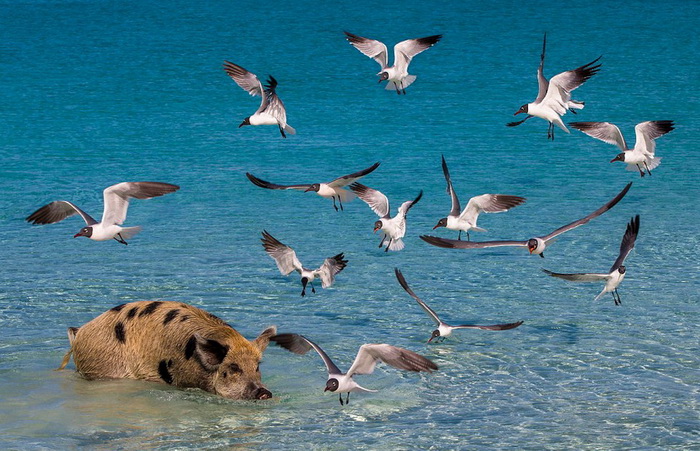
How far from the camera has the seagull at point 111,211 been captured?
1588 cm

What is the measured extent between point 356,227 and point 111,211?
398 inches

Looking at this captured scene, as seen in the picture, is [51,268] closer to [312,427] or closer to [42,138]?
[312,427]

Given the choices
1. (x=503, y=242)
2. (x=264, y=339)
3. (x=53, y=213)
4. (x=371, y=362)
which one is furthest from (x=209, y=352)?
(x=503, y=242)

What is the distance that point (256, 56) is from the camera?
5281cm

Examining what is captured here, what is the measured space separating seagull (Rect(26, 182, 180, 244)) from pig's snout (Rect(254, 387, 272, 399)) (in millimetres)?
3412

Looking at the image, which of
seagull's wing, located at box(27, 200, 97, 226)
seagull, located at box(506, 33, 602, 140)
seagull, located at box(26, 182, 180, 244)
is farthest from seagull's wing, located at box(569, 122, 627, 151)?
seagull's wing, located at box(27, 200, 97, 226)

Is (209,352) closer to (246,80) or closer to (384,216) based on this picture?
(384,216)

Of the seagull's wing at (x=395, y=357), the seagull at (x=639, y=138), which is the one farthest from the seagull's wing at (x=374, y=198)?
the seagull's wing at (x=395, y=357)

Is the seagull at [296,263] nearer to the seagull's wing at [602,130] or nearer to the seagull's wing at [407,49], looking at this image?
the seagull's wing at [407,49]

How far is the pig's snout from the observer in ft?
44.1

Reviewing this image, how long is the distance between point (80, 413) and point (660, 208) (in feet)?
58.5

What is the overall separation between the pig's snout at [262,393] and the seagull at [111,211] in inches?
134

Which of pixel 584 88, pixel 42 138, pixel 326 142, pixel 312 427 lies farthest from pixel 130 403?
pixel 584 88

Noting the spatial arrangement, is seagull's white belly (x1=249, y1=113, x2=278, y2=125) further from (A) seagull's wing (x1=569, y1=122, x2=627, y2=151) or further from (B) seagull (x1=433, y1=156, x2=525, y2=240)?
(A) seagull's wing (x1=569, y1=122, x2=627, y2=151)
